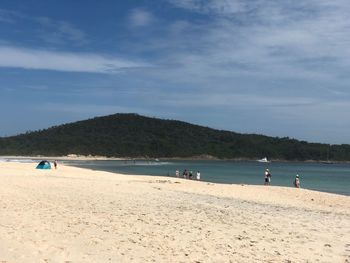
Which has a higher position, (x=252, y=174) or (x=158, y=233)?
(x=158, y=233)

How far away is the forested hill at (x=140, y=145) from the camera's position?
547 ft

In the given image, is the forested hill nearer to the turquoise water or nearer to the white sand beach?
the turquoise water

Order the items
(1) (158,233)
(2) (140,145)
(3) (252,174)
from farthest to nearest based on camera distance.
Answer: (2) (140,145)
(3) (252,174)
(1) (158,233)

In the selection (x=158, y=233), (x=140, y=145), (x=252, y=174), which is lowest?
(x=252, y=174)

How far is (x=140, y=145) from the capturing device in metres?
178

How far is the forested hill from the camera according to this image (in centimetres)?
16675

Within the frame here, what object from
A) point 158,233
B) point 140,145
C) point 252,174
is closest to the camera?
point 158,233

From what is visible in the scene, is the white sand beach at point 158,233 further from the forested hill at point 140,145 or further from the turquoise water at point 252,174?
the forested hill at point 140,145

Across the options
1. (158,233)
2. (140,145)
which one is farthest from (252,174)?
(140,145)

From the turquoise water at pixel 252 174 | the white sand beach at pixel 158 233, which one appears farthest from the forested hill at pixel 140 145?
the white sand beach at pixel 158 233

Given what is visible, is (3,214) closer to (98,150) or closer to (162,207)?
(162,207)

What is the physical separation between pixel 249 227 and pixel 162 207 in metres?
4.45

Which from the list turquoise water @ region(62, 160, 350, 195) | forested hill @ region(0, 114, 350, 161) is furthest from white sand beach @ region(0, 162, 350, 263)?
forested hill @ region(0, 114, 350, 161)

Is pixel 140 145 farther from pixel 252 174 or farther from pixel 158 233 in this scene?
pixel 158 233
